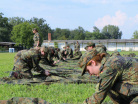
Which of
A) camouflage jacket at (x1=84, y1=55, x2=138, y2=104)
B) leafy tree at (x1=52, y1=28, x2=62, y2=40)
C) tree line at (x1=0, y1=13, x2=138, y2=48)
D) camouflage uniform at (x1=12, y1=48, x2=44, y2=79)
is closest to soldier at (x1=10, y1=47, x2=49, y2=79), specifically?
camouflage uniform at (x1=12, y1=48, x2=44, y2=79)

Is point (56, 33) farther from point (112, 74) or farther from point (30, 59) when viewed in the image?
point (112, 74)

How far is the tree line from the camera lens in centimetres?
4550

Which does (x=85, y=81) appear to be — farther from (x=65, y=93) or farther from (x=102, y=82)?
(x=102, y=82)

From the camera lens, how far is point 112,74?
251 cm

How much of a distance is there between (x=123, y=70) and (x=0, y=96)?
10.2 feet

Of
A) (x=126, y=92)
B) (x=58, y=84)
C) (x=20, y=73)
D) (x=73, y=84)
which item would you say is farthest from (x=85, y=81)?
(x=126, y=92)

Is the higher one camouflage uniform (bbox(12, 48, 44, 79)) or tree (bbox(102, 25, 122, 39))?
tree (bbox(102, 25, 122, 39))

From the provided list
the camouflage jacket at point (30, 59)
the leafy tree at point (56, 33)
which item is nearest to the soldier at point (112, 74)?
the camouflage jacket at point (30, 59)

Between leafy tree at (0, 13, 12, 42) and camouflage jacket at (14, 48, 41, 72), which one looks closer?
camouflage jacket at (14, 48, 41, 72)

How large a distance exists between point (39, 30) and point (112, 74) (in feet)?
159

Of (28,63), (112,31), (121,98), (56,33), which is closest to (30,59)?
(28,63)

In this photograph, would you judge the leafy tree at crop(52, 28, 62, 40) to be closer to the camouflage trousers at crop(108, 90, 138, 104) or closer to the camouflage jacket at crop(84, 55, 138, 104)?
the camouflage trousers at crop(108, 90, 138, 104)

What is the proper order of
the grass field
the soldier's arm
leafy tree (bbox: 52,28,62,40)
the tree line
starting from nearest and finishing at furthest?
the soldier's arm
the grass field
the tree line
leafy tree (bbox: 52,28,62,40)

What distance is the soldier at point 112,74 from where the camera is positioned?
2.52 metres
